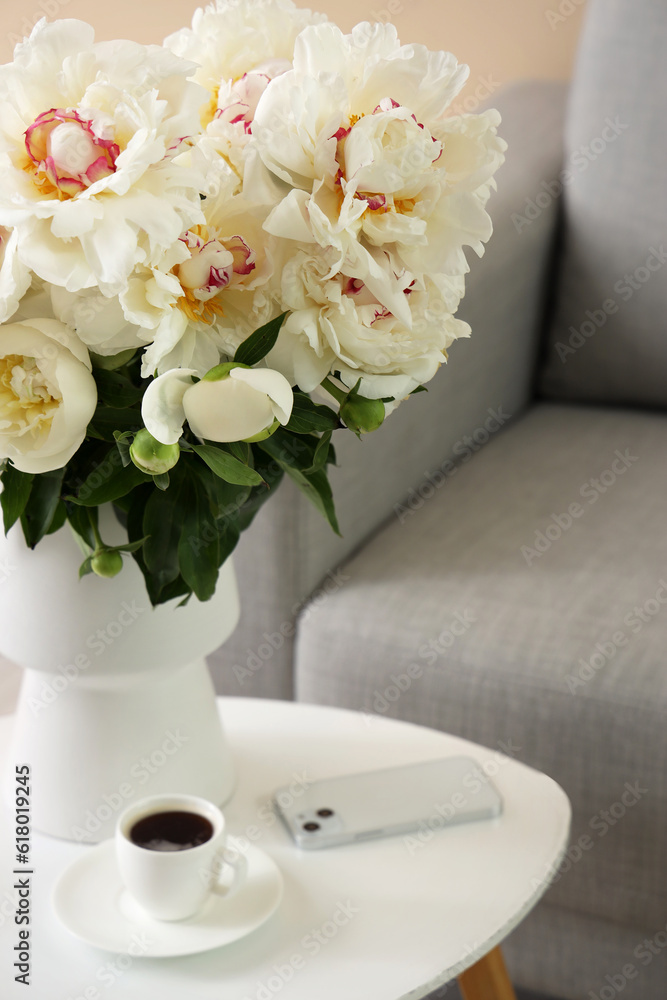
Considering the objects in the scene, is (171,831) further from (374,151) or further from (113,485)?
(374,151)

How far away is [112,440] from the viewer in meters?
0.61

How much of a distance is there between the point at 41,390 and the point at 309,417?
140mm

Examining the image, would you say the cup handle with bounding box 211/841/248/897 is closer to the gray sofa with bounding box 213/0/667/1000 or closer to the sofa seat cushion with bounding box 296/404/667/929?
the sofa seat cushion with bounding box 296/404/667/929

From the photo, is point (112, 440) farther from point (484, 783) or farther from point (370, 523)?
point (370, 523)

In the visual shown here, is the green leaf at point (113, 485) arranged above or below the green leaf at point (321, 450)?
below

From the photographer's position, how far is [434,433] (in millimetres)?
1384

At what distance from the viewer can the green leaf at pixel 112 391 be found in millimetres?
588

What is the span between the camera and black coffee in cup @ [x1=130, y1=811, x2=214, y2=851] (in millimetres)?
668

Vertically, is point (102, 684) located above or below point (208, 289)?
below

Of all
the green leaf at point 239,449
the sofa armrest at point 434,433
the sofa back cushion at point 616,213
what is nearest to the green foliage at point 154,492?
the green leaf at point 239,449

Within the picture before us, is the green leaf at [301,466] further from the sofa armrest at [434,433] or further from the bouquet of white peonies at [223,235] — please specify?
the sofa armrest at [434,433]

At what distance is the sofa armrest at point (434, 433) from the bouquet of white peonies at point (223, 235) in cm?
57

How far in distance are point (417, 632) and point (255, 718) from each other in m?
0.24

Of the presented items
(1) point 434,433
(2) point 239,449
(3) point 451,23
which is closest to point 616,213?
(1) point 434,433
